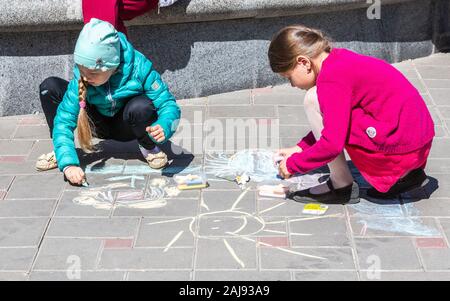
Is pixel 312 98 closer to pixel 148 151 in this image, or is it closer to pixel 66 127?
pixel 148 151

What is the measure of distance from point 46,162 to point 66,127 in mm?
261

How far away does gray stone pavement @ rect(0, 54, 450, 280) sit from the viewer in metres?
3.52

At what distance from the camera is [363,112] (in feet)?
12.6

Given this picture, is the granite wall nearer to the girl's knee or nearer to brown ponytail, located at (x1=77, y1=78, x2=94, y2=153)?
brown ponytail, located at (x1=77, y1=78, x2=94, y2=153)

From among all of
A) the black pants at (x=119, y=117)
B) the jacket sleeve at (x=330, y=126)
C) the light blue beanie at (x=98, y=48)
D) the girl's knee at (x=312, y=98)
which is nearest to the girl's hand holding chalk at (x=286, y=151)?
the girl's knee at (x=312, y=98)

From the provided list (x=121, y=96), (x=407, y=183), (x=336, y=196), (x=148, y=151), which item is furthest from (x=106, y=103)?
(x=407, y=183)

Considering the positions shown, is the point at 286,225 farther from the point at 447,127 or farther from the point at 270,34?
the point at 270,34

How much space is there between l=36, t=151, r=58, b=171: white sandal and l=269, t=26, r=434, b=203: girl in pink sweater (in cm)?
134

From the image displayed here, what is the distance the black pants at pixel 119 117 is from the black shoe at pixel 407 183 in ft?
4.16

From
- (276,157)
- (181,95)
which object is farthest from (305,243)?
(181,95)

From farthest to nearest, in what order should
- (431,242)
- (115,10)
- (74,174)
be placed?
(115,10)
(74,174)
(431,242)

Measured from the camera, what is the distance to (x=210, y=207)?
4.07m

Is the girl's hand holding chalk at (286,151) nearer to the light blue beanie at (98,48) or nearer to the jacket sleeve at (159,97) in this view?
the jacket sleeve at (159,97)

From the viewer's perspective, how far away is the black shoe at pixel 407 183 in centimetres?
403
